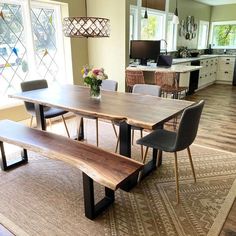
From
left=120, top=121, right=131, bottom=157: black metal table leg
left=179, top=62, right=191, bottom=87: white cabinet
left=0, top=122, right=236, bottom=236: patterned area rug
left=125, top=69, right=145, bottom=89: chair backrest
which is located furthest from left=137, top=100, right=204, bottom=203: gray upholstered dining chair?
left=179, top=62, right=191, bottom=87: white cabinet

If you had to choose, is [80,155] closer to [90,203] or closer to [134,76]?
[90,203]

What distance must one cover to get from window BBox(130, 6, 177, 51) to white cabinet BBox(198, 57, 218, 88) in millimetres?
1013

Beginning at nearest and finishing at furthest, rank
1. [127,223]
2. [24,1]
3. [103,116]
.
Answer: [127,223] < [103,116] < [24,1]

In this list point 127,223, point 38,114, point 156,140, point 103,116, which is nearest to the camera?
point 127,223

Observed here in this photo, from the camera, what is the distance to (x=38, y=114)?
116 inches

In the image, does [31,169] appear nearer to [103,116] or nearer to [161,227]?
[103,116]

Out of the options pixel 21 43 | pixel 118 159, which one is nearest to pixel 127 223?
pixel 118 159

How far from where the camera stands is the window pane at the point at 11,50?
3475 millimetres

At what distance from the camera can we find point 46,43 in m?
4.10

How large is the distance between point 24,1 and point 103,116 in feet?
8.56

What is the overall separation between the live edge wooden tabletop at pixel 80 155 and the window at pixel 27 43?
1.35 meters

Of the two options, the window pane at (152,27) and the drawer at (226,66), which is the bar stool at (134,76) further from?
the drawer at (226,66)

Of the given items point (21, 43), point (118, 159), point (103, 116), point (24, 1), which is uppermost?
point (24, 1)

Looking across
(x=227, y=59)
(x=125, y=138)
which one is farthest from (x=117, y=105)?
(x=227, y=59)
